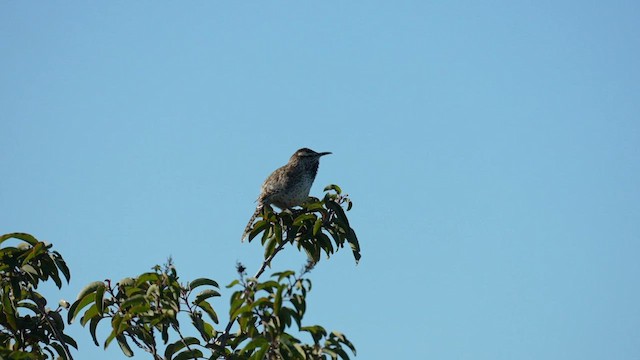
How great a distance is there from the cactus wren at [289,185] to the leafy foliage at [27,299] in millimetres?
3079

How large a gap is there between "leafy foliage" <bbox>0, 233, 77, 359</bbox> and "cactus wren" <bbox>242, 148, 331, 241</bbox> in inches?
121

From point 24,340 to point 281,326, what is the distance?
2.59 metres

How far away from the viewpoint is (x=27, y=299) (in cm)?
846

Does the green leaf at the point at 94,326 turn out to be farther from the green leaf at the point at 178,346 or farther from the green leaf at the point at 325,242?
the green leaf at the point at 325,242

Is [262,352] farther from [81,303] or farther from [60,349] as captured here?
[60,349]

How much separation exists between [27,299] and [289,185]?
3.65 m

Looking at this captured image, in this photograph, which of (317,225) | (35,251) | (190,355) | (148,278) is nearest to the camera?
(148,278)

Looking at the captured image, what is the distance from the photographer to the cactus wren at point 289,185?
11336 mm

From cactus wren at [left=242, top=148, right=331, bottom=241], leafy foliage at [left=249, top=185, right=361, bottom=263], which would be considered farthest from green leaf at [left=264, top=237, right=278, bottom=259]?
cactus wren at [left=242, top=148, right=331, bottom=241]

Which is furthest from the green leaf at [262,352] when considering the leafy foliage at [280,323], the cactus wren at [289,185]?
the cactus wren at [289,185]

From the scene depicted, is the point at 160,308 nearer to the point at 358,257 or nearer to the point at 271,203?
the point at 358,257

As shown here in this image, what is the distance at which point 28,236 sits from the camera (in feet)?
27.3

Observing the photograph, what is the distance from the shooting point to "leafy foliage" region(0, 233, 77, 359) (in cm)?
815

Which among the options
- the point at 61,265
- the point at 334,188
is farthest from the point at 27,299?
the point at 334,188
